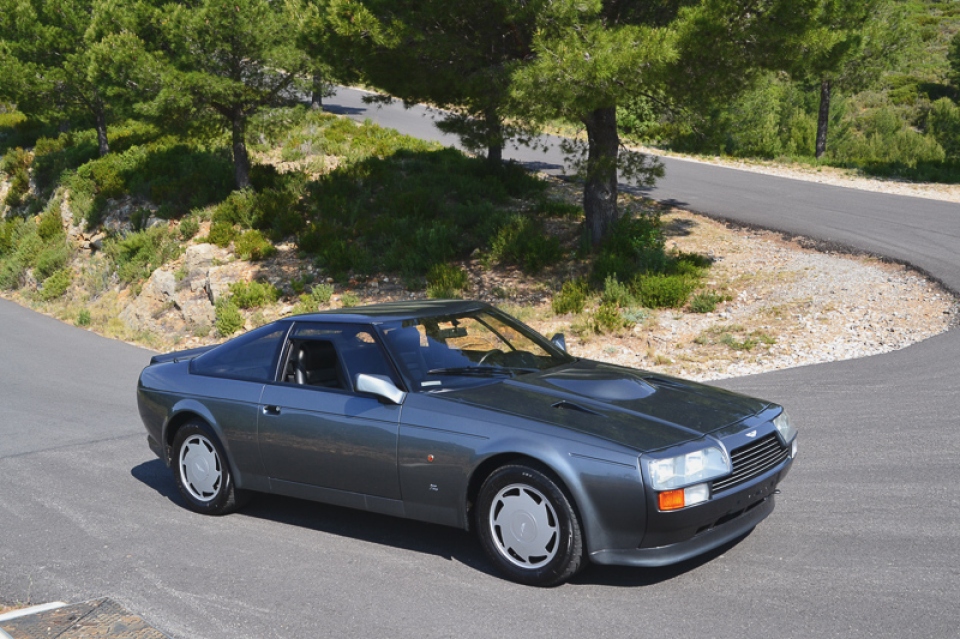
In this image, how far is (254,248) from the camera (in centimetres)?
1848

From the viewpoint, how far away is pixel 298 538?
18.3 feet

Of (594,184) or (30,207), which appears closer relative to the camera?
(594,184)

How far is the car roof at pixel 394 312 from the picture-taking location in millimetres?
5675

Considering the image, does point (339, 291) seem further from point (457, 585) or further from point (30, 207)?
point (30, 207)

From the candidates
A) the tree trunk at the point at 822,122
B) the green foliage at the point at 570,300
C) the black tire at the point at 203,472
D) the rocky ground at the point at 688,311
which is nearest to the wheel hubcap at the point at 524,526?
the black tire at the point at 203,472

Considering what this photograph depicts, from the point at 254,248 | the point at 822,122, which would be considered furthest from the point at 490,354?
the point at 822,122

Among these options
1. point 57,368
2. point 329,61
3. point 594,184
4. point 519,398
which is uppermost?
point 329,61

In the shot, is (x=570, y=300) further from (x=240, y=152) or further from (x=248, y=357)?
(x=240, y=152)

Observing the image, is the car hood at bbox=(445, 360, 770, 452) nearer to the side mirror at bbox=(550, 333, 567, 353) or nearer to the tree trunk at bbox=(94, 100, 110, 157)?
the side mirror at bbox=(550, 333, 567, 353)

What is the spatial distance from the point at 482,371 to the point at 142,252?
658 inches

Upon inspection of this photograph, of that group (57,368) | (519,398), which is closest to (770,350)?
(519,398)

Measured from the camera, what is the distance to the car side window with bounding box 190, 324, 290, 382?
233 inches

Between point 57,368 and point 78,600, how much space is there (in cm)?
890

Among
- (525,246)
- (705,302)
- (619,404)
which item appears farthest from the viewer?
(525,246)
